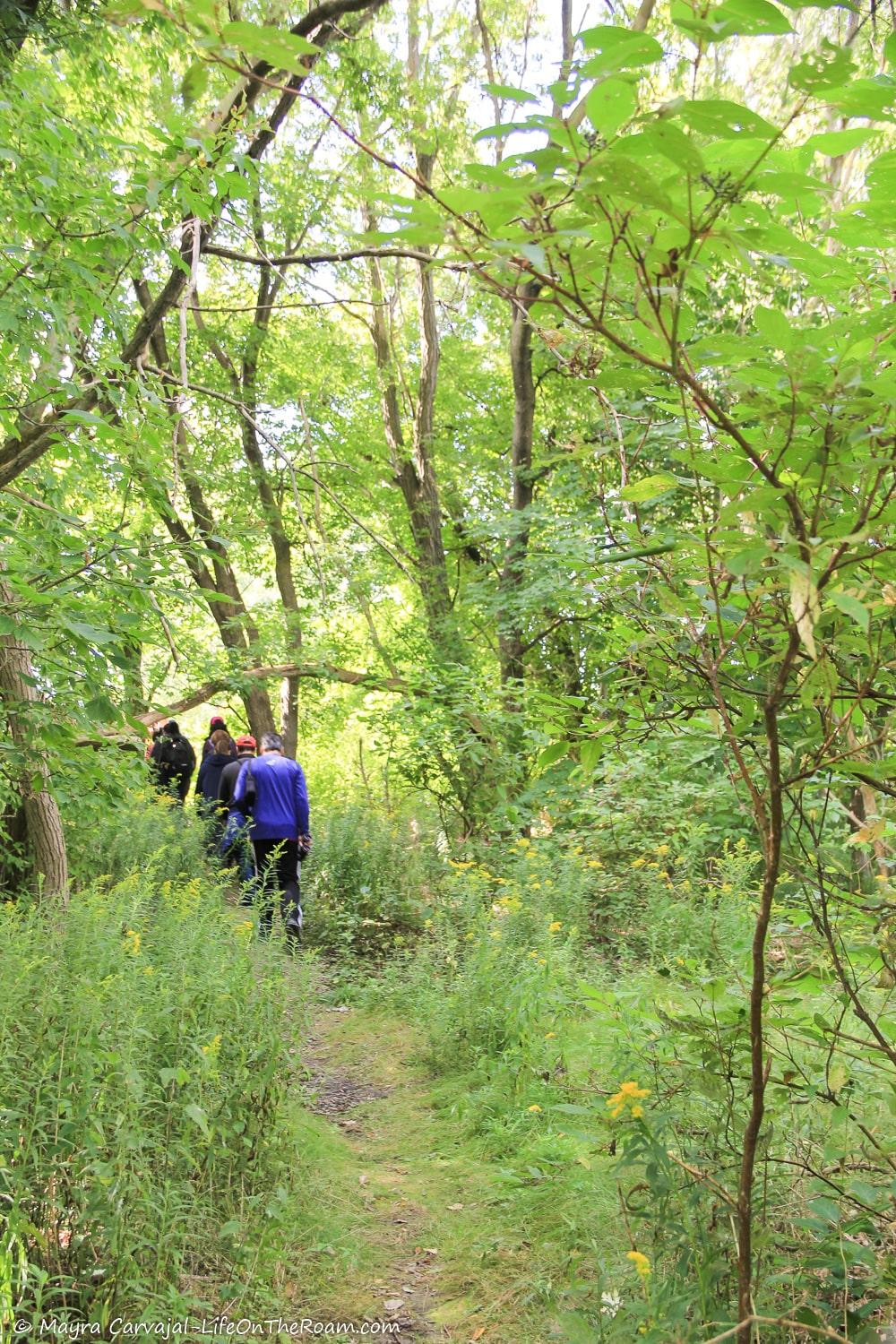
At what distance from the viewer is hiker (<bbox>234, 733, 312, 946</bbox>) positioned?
760 cm

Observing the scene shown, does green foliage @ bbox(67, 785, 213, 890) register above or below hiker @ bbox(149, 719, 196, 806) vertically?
below

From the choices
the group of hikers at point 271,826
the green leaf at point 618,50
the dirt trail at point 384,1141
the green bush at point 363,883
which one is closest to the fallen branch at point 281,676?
the green bush at point 363,883

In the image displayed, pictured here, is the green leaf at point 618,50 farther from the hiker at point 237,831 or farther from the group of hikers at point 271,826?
the hiker at point 237,831

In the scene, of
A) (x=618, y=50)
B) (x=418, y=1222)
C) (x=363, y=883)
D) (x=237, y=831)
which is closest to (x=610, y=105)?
(x=618, y=50)

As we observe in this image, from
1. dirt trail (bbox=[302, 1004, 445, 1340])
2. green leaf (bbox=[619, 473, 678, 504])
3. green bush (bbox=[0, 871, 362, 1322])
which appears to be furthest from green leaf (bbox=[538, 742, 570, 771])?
dirt trail (bbox=[302, 1004, 445, 1340])

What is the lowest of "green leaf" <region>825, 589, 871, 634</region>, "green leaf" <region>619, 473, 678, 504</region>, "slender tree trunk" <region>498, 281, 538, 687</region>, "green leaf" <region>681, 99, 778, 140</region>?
"green leaf" <region>825, 589, 871, 634</region>

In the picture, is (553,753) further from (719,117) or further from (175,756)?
(175,756)

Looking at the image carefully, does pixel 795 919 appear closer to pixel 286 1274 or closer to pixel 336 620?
pixel 286 1274

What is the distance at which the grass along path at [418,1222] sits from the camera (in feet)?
10.5

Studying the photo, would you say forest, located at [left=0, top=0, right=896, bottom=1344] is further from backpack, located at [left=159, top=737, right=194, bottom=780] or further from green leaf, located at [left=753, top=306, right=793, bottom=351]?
backpack, located at [left=159, top=737, right=194, bottom=780]

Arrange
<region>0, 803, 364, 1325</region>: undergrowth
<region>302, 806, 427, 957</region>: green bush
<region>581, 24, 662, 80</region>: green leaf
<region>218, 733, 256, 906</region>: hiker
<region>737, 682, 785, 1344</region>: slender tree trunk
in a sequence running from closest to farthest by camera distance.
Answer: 1. <region>581, 24, 662, 80</region>: green leaf
2. <region>737, 682, 785, 1344</region>: slender tree trunk
3. <region>0, 803, 364, 1325</region>: undergrowth
4. <region>218, 733, 256, 906</region>: hiker
5. <region>302, 806, 427, 957</region>: green bush

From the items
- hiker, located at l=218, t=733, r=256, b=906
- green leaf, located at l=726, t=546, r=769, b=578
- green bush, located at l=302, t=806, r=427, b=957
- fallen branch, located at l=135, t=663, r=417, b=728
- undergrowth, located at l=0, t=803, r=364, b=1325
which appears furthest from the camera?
fallen branch, located at l=135, t=663, r=417, b=728

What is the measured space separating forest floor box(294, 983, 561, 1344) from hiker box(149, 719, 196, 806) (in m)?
→ 7.09

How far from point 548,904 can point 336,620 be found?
40.0 feet
